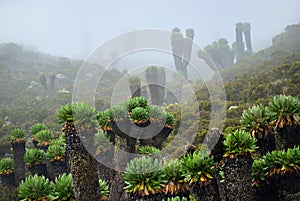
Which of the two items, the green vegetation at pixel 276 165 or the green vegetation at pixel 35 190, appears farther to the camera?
the green vegetation at pixel 35 190

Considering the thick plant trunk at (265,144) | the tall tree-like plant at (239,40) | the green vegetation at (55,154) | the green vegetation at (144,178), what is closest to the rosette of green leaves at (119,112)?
the green vegetation at (144,178)

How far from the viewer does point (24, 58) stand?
222 feet

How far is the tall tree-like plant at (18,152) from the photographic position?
14.9 meters

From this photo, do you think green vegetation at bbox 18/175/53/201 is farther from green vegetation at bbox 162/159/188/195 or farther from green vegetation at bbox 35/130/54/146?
green vegetation at bbox 35/130/54/146

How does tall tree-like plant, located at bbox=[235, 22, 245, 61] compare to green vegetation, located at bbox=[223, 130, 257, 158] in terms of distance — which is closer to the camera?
green vegetation, located at bbox=[223, 130, 257, 158]

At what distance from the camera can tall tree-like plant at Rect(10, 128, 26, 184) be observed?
14.9 metres

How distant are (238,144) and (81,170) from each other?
4.10m

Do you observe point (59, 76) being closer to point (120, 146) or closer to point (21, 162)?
point (21, 162)

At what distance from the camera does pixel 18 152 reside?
49.7 ft

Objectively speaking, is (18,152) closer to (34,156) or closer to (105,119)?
(34,156)

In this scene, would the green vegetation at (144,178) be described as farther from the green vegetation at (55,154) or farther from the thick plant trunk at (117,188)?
the green vegetation at (55,154)

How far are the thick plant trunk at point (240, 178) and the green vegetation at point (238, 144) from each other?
14 centimetres

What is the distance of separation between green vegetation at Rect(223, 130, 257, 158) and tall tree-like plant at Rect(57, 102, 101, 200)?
11.7ft

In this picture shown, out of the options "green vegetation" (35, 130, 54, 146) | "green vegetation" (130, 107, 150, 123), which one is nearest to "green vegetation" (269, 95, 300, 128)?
"green vegetation" (130, 107, 150, 123)
